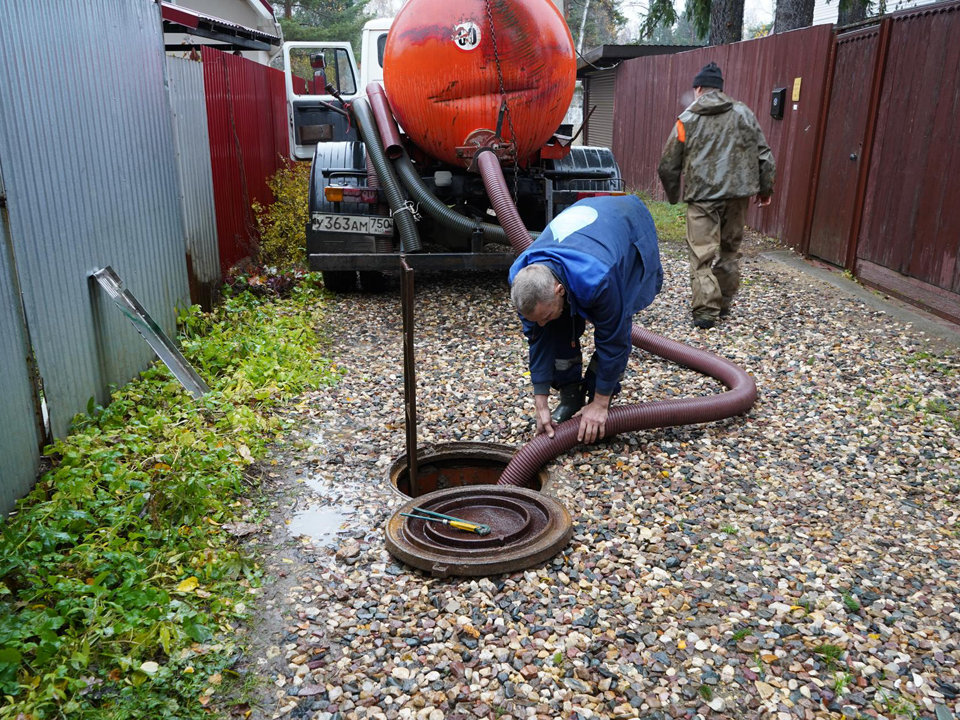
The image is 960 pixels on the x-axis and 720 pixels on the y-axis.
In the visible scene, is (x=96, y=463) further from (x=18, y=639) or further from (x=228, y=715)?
(x=228, y=715)

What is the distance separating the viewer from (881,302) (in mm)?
6941

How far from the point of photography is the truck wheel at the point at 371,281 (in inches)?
297

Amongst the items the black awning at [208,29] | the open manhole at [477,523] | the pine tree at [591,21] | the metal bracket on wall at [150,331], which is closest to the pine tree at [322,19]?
the pine tree at [591,21]

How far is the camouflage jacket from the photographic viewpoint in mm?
6090

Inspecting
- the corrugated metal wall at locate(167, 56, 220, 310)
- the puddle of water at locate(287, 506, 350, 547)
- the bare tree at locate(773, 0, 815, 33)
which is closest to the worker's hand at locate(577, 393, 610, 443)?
the puddle of water at locate(287, 506, 350, 547)

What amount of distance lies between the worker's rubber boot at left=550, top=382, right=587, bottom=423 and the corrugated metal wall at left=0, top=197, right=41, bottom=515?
8.78 ft

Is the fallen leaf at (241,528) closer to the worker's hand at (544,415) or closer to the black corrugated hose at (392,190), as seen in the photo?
the worker's hand at (544,415)

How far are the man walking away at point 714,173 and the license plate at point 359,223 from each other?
7.84ft

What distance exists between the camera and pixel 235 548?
133 inches

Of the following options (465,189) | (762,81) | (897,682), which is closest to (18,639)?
(897,682)

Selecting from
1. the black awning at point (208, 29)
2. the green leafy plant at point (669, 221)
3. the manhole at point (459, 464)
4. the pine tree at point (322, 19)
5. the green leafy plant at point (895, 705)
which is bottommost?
the manhole at point (459, 464)

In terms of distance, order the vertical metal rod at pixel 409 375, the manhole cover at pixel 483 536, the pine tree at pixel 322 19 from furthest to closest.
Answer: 1. the pine tree at pixel 322 19
2. the vertical metal rod at pixel 409 375
3. the manhole cover at pixel 483 536

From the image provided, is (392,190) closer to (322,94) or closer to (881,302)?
(881,302)

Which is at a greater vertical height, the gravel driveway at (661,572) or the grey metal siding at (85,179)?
the grey metal siding at (85,179)
